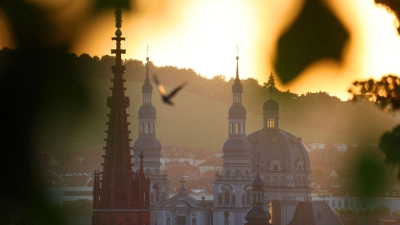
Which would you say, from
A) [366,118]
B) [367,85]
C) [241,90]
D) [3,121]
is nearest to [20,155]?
[3,121]

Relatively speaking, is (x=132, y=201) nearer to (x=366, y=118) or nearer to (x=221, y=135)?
(x=366, y=118)

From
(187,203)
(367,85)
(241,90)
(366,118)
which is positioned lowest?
(367,85)

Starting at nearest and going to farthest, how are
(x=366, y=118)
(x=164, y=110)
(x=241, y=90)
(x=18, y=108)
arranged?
(x=18, y=108) → (x=366, y=118) → (x=241, y=90) → (x=164, y=110)

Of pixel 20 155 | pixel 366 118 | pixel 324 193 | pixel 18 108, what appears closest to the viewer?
pixel 18 108

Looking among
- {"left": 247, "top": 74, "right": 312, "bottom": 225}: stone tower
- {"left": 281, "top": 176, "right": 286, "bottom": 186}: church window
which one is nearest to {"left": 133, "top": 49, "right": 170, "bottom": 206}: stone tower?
{"left": 247, "top": 74, "right": 312, "bottom": 225}: stone tower

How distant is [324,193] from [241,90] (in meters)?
15.3

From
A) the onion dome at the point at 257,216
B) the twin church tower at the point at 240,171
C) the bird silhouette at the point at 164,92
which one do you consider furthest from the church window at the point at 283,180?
the bird silhouette at the point at 164,92

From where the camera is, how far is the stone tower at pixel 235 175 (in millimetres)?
125250

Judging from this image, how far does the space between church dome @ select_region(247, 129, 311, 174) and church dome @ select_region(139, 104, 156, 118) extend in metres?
8.94

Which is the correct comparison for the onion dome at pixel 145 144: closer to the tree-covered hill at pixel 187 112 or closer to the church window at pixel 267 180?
the tree-covered hill at pixel 187 112

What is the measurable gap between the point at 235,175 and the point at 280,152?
6211mm

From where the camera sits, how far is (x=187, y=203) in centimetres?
13050

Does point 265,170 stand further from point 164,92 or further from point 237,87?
point 164,92

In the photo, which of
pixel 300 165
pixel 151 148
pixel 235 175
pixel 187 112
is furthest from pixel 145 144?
pixel 187 112
